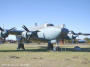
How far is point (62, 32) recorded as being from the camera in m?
18.6

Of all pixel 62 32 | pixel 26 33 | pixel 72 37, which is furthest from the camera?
pixel 72 37
